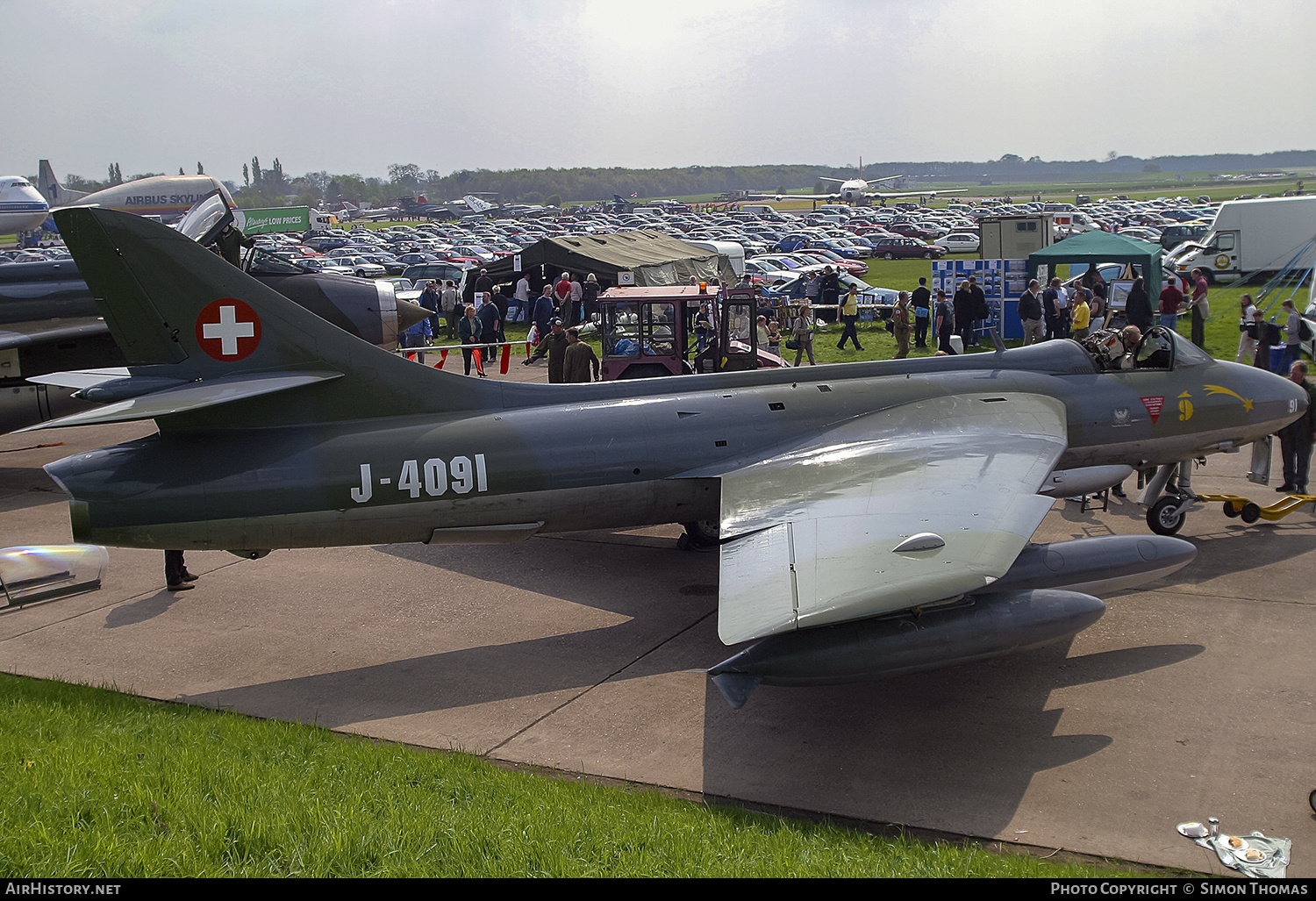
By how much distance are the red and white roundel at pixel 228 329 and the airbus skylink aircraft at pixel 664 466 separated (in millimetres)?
19

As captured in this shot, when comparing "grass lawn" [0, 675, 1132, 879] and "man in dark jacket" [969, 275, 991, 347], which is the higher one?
"man in dark jacket" [969, 275, 991, 347]

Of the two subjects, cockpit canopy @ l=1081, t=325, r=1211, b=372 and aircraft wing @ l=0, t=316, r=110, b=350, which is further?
aircraft wing @ l=0, t=316, r=110, b=350

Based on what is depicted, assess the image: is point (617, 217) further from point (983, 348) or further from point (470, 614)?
point (470, 614)

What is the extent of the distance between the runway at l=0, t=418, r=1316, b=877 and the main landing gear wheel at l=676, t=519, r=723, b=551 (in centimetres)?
21

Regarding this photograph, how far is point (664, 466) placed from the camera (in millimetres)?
10141

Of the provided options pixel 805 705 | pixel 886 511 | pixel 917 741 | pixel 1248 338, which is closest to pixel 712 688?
pixel 805 705

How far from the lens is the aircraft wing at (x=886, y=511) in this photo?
6973 mm

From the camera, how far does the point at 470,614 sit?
10.2m

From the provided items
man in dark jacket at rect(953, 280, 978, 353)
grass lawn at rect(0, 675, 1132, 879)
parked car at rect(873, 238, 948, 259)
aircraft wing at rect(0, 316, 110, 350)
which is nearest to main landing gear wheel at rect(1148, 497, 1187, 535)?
grass lawn at rect(0, 675, 1132, 879)

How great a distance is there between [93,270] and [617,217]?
11459cm

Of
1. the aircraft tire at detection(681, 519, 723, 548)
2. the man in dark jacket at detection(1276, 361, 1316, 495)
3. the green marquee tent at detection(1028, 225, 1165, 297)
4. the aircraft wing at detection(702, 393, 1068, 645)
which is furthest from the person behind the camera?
the green marquee tent at detection(1028, 225, 1165, 297)

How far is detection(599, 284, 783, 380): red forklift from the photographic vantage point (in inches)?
725
